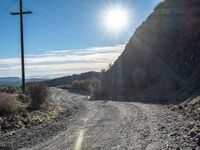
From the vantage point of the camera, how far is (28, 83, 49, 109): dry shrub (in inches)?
991

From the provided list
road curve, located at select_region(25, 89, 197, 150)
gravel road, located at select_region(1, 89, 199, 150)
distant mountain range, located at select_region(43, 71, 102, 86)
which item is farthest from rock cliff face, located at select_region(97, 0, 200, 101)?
distant mountain range, located at select_region(43, 71, 102, 86)

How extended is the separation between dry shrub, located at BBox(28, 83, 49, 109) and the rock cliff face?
13.3 meters

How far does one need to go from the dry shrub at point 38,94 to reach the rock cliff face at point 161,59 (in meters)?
13.3

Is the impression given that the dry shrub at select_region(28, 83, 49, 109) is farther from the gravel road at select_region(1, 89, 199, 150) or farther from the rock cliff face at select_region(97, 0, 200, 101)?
the rock cliff face at select_region(97, 0, 200, 101)

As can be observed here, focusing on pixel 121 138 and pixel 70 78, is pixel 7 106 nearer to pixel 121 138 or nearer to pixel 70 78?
pixel 121 138

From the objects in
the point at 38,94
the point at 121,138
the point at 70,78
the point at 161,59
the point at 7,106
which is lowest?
the point at 121,138

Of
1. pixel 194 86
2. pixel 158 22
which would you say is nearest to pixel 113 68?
pixel 158 22

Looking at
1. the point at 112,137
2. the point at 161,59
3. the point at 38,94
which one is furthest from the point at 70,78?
the point at 112,137

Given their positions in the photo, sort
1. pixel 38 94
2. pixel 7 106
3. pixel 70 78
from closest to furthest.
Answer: pixel 7 106 < pixel 38 94 < pixel 70 78

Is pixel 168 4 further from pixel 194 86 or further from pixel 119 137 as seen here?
pixel 119 137

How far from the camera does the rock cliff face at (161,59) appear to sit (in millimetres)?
38375

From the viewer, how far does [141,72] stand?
47.7m

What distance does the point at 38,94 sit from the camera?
25938 millimetres

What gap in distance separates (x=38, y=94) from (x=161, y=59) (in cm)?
2608
